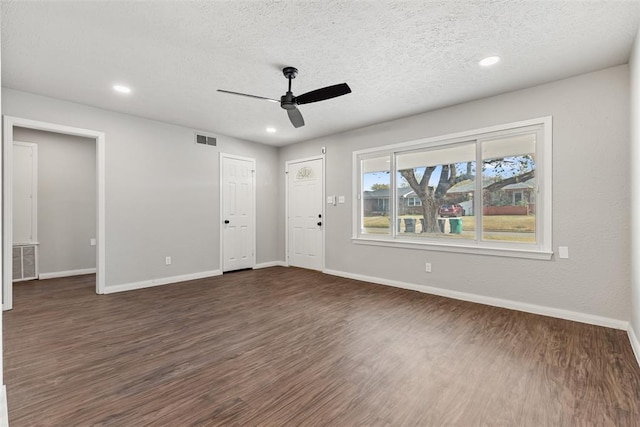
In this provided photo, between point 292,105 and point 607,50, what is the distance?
296 centimetres

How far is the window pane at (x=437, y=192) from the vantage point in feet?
13.9

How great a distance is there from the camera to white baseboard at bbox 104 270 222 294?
14.7 feet

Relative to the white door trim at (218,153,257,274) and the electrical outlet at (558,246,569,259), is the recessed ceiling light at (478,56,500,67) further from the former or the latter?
the white door trim at (218,153,257,274)

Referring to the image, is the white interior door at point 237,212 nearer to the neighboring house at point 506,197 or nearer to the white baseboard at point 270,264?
the white baseboard at point 270,264


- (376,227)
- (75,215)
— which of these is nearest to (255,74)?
(376,227)

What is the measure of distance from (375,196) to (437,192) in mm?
1060

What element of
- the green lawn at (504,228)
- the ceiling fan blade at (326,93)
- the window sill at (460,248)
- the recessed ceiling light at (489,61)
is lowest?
the window sill at (460,248)

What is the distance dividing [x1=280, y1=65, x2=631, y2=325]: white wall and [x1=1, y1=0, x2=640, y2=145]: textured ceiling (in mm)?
226

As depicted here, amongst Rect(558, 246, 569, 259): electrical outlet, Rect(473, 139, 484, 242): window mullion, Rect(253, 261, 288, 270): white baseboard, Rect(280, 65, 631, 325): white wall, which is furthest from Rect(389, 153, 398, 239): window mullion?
Rect(253, 261, 288, 270): white baseboard

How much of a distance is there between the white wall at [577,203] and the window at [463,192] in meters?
0.13

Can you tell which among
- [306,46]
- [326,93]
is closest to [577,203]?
[326,93]

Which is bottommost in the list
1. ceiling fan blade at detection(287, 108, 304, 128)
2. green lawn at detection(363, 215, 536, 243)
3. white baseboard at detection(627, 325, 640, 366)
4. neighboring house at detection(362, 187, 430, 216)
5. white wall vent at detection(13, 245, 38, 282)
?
white baseboard at detection(627, 325, 640, 366)

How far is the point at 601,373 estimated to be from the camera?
229cm

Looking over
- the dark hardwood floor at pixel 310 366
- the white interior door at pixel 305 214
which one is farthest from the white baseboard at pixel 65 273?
the white interior door at pixel 305 214
